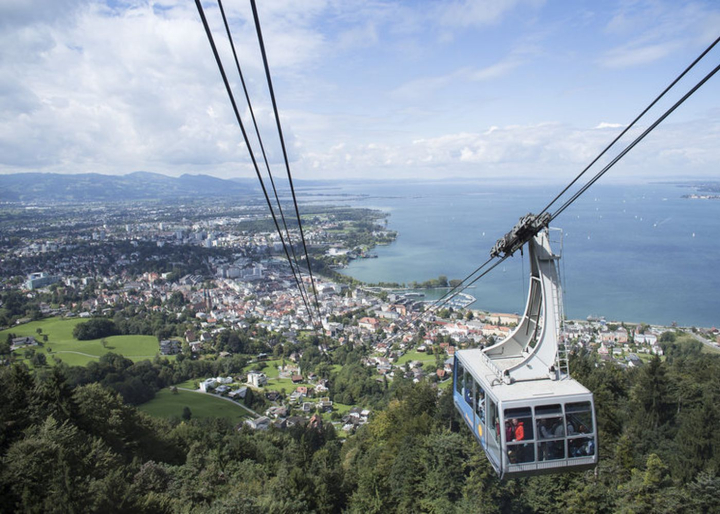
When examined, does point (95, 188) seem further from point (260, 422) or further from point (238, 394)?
point (260, 422)

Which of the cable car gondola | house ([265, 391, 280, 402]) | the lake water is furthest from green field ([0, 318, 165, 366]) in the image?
the cable car gondola

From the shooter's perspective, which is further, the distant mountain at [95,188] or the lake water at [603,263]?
the distant mountain at [95,188]

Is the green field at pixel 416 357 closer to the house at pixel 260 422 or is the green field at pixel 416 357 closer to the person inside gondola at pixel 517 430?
the house at pixel 260 422

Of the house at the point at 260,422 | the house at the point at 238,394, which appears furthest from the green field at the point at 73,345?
the house at the point at 260,422

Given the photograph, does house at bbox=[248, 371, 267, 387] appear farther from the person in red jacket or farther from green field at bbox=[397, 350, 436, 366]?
the person in red jacket

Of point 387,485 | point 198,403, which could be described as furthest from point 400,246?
point 387,485
